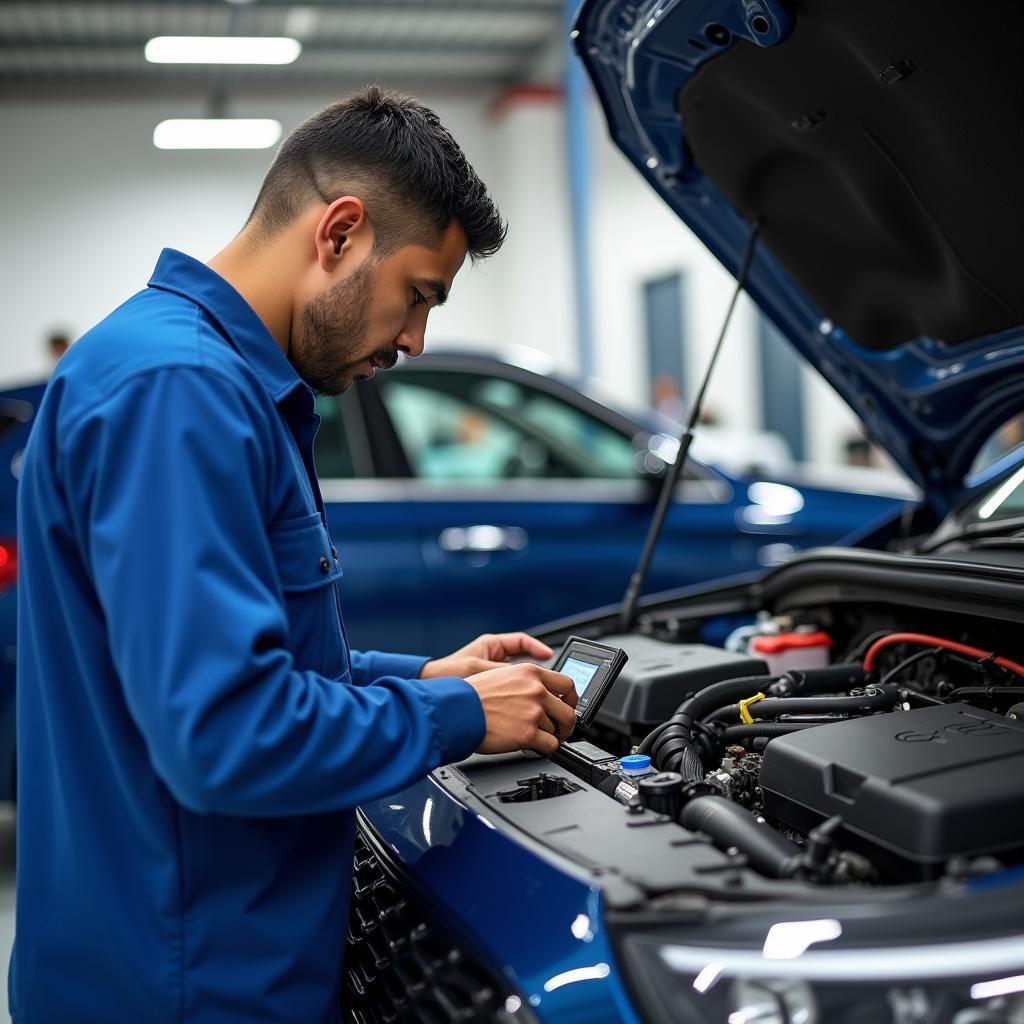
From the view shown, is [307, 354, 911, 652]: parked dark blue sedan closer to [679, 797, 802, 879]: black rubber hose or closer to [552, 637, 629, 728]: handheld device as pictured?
[552, 637, 629, 728]: handheld device

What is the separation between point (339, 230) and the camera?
1.34 meters

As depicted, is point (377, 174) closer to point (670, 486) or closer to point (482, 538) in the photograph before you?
point (670, 486)

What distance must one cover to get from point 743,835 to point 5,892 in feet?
9.47

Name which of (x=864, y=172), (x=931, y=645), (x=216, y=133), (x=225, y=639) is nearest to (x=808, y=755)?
(x=931, y=645)

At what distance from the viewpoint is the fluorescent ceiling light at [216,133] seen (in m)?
12.2

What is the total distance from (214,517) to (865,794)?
2.51ft

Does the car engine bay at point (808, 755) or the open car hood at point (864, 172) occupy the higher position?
the open car hood at point (864, 172)

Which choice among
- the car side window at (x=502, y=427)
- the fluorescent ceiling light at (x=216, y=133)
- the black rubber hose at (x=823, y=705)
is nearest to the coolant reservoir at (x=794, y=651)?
the black rubber hose at (x=823, y=705)

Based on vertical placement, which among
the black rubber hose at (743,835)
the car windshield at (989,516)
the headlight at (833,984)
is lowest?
the headlight at (833,984)

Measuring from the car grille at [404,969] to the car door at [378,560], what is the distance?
2107 mm

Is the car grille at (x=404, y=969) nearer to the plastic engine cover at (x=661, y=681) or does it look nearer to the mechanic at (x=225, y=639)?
the mechanic at (x=225, y=639)

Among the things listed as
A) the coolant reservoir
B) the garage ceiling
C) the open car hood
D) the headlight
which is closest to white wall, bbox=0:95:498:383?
the garage ceiling

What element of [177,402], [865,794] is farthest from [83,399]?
[865,794]

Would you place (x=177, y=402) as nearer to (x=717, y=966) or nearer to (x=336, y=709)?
(x=336, y=709)
